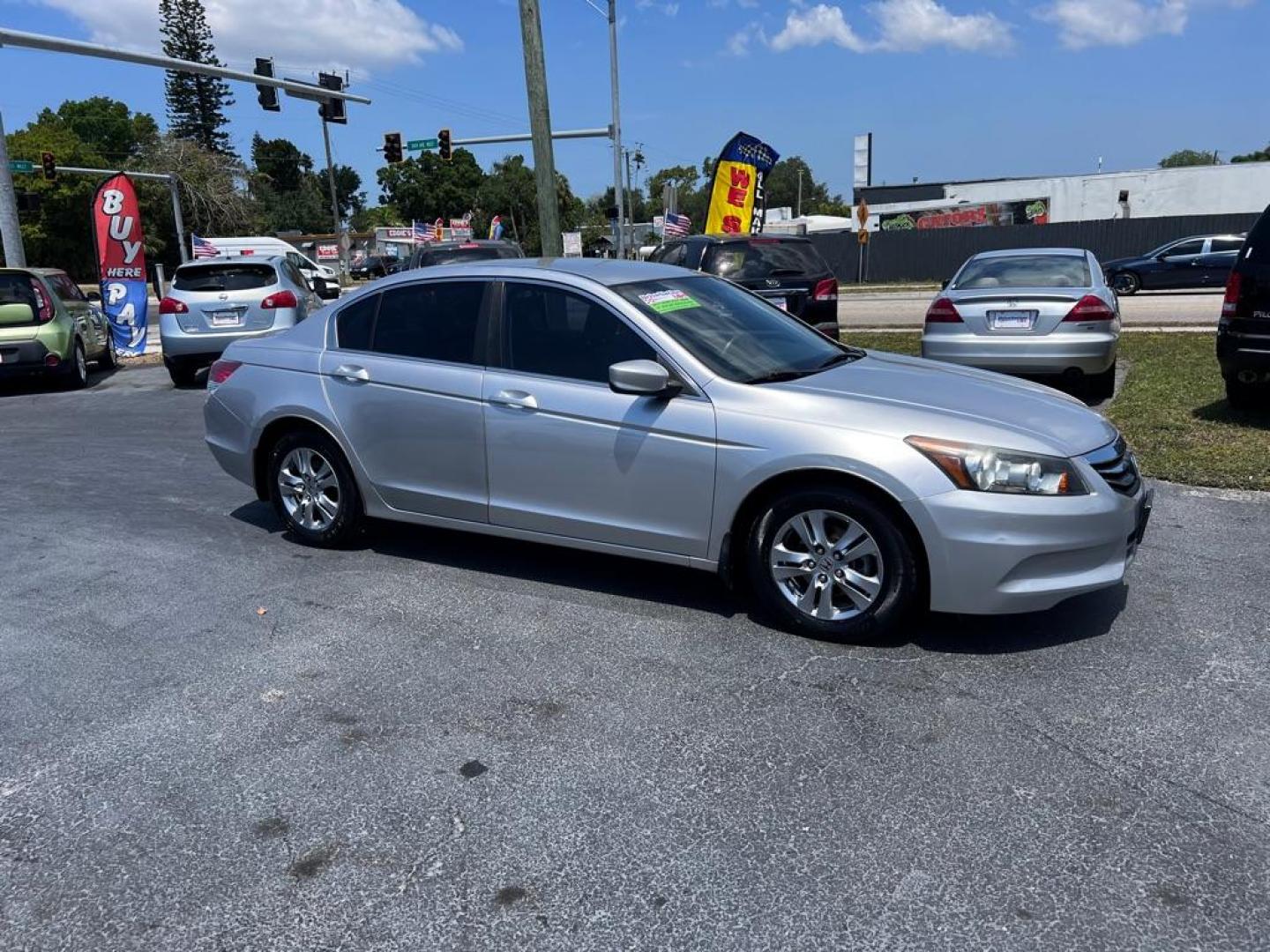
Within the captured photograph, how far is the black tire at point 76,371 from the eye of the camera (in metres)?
13.7

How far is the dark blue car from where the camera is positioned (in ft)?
82.5

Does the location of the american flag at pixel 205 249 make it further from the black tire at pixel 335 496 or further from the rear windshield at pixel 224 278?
the black tire at pixel 335 496

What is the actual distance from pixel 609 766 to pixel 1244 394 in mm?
7464

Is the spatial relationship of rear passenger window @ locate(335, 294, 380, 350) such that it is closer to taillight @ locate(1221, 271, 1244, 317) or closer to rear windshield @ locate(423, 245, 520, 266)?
taillight @ locate(1221, 271, 1244, 317)

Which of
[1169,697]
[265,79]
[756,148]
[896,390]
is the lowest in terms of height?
[1169,697]

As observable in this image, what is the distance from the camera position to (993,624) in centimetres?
454

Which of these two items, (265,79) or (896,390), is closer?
(896,390)

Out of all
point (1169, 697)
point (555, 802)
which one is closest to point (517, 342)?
point (555, 802)

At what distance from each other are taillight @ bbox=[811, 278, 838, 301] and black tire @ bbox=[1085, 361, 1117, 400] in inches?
110

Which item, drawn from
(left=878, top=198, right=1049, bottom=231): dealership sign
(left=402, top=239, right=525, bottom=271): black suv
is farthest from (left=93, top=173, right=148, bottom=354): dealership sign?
(left=878, top=198, right=1049, bottom=231): dealership sign

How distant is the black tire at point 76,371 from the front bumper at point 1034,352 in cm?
1120

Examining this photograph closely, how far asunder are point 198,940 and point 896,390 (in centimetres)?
339

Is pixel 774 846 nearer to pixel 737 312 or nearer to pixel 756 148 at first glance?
pixel 737 312

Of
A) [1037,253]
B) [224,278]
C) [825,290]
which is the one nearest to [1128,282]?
[1037,253]
